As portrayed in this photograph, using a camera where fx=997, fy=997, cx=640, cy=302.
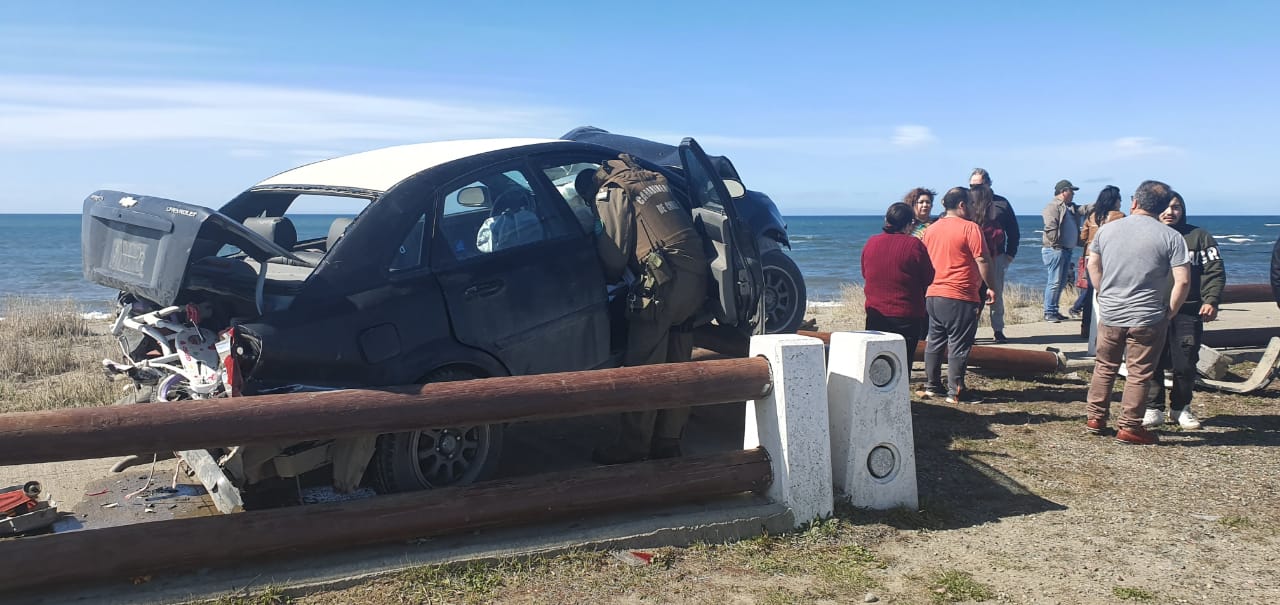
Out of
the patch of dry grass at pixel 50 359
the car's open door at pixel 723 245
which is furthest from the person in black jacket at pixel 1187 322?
the patch of dry grass at pixel 50 359

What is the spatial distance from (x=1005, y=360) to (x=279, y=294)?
6.11m

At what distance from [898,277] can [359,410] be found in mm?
4543

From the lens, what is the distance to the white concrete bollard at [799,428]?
466 cm

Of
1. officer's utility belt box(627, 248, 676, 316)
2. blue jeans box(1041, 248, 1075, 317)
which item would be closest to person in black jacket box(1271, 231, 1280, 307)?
officer's utility belt box(627, 248, 676, 316)

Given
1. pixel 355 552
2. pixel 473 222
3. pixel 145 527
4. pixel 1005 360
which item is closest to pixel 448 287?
pixel 473 222

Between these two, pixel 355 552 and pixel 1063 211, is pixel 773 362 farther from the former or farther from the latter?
pixel 1063 211

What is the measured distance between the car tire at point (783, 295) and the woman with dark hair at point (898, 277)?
0.52m

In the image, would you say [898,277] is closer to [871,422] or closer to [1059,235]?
[871,422]

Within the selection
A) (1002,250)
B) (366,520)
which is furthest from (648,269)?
(1002,250)

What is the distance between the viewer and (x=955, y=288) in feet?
25.2

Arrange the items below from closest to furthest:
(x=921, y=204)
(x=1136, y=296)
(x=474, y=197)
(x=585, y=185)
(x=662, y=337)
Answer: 1. (x=474, y=197)
2. (x=662, y=337)
3. (x=585, y=185)
4. (x=1136, y=296)
5. (x=921, y=204)

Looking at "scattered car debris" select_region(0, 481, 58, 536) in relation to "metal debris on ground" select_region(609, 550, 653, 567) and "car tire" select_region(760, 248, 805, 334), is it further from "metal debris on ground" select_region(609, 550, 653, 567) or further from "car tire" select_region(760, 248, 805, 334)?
"car tire" select_region(760, 248, 805, 334)

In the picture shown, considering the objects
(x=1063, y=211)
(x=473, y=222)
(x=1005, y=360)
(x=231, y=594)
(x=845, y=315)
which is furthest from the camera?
(x=845, y=315)

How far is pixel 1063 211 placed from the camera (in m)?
12.3
